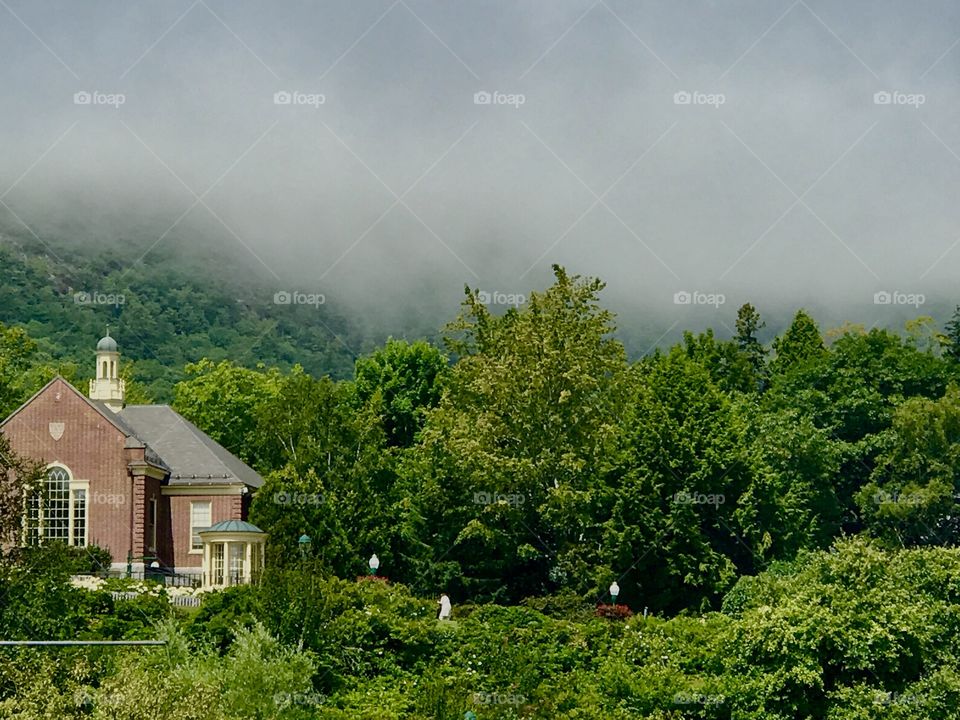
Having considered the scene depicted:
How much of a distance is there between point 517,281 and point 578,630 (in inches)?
5471

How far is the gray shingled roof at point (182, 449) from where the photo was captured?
67.1 metres

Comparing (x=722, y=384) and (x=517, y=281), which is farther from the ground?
(x=517, y=281)

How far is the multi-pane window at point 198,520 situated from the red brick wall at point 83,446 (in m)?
3.77

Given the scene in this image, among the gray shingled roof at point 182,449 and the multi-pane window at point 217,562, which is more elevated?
the gray shingled roof at point 182,449

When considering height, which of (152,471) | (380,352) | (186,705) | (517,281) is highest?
(517,281)

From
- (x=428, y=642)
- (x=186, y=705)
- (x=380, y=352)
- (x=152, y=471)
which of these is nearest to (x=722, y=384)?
(x=380, y=352)

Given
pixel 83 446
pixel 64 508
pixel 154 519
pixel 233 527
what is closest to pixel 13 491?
pixel 233 527

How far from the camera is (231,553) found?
60.0 metres

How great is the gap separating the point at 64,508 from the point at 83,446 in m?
2.46

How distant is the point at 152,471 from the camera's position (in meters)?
64.9

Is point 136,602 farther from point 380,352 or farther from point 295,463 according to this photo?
point 380,352

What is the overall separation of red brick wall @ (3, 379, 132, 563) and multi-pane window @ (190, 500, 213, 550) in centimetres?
377

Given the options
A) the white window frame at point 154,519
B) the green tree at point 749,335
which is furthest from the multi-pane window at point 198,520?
the green tree at point 749,335

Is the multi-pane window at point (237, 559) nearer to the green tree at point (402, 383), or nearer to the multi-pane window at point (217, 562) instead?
the multi-pane window at point (217, 562)
